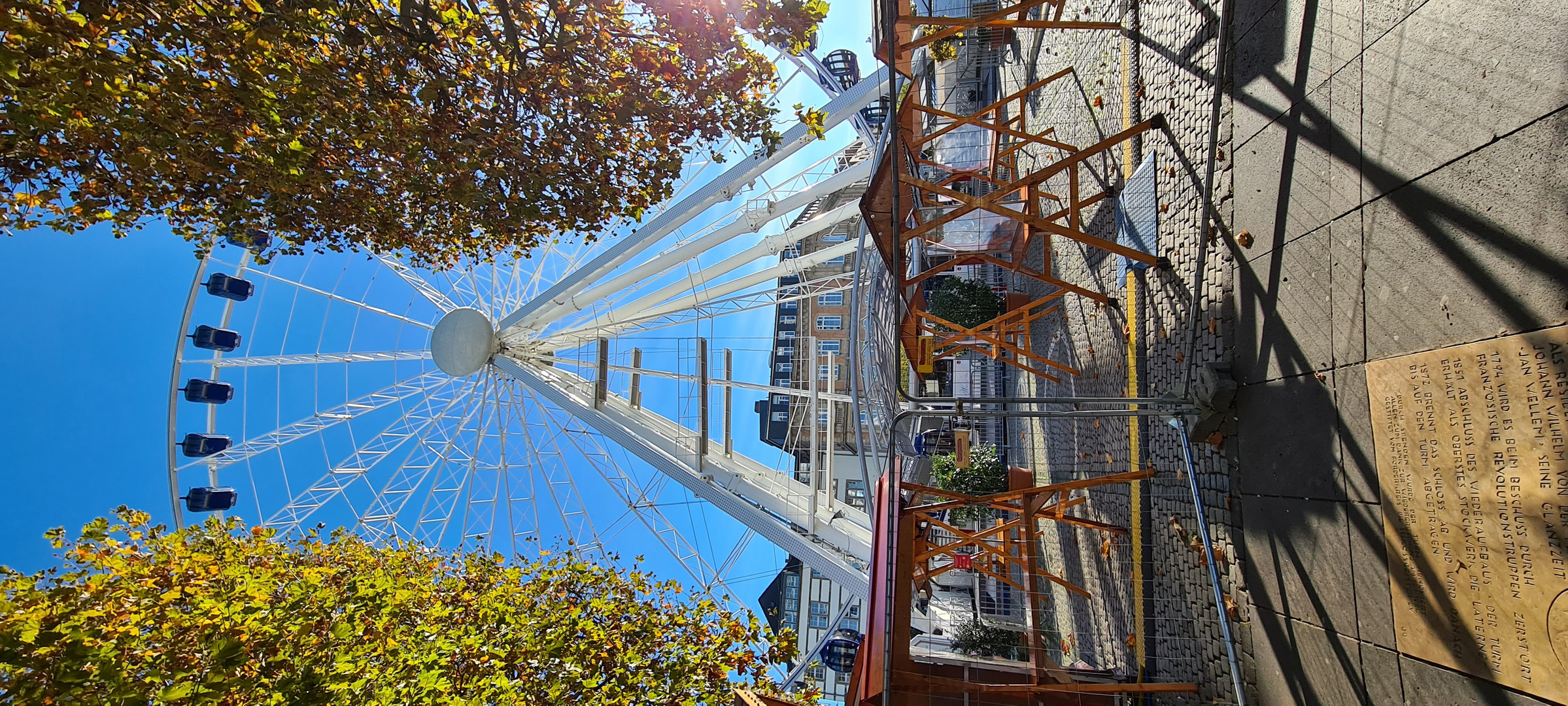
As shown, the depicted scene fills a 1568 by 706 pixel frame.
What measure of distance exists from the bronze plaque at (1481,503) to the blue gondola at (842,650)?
8.16m

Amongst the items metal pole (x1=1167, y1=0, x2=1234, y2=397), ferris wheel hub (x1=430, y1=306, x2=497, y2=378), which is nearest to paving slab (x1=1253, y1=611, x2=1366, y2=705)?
metal pole (x1=1167, y1=0, x2=1234, y2=397)

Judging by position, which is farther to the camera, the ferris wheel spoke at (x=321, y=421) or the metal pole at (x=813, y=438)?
the ferris wheel spoke at (x=321, y=421)

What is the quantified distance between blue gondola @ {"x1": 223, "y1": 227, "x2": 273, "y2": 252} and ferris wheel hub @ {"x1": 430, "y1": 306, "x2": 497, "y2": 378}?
Result: 7213 mm

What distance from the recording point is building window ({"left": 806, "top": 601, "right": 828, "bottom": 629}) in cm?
4172

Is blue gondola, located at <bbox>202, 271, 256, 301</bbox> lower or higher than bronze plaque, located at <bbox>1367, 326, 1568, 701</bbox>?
higher

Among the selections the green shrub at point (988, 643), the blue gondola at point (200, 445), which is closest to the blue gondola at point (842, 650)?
the green shrub at point (988, 643)

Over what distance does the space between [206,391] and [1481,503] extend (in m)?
21.1

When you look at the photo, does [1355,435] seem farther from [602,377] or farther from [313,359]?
[313,359]

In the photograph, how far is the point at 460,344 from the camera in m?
15.0

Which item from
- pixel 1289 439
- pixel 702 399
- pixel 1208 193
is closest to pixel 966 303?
pixel 702 399

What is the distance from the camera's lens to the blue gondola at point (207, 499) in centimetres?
1540

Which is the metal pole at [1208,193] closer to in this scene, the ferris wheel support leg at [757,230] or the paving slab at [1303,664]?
the paving slab at [1303,664]

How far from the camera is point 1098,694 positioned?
661cm

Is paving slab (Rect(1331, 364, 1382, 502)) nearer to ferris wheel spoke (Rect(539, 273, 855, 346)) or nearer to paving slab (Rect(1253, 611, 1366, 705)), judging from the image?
paving slab (Rect(1253, 611, 1366, 705))
